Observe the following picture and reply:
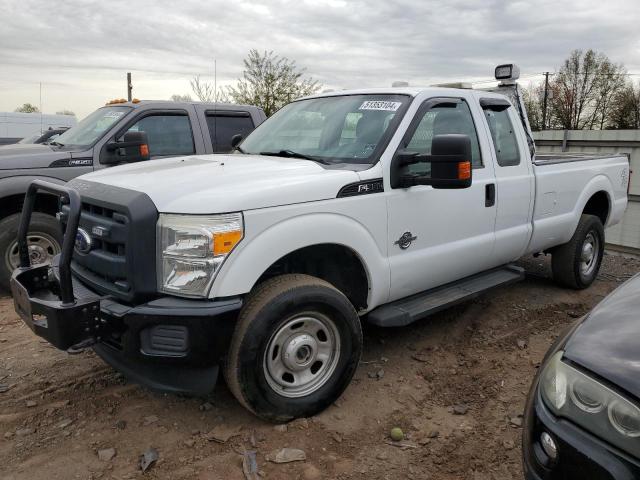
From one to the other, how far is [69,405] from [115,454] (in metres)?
0.68

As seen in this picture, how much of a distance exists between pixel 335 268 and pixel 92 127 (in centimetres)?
410

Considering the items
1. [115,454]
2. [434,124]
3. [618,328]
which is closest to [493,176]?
[434,124]

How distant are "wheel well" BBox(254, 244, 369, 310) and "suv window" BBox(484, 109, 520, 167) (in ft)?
5.64

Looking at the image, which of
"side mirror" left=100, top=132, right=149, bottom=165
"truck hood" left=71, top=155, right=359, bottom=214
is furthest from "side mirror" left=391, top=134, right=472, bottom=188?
"side mirror" left=100, top=132, right=149, bottom=165

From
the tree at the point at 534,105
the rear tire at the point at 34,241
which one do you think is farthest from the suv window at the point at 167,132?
the tree at the point at 534,105

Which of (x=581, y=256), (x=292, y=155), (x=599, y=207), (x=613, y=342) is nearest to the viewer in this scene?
(x=613, y=342)

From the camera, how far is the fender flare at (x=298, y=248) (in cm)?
280

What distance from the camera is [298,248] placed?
3082 mm

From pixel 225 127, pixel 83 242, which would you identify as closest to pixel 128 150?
pixel 225 127

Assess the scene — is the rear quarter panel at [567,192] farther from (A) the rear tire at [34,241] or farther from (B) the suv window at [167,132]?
(A) the rear tire at [34,241]

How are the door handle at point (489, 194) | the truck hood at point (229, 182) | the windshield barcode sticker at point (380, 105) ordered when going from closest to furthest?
the truck hood at point (229, 182) → the windshield barcode sticker at point (380, 105) → the door handle at point (489, 194)

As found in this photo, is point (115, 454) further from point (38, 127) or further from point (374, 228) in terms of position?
point (38, 127)

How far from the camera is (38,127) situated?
20.5 m

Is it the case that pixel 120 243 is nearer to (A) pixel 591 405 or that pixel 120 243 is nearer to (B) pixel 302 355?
(B) pixel 302 355
